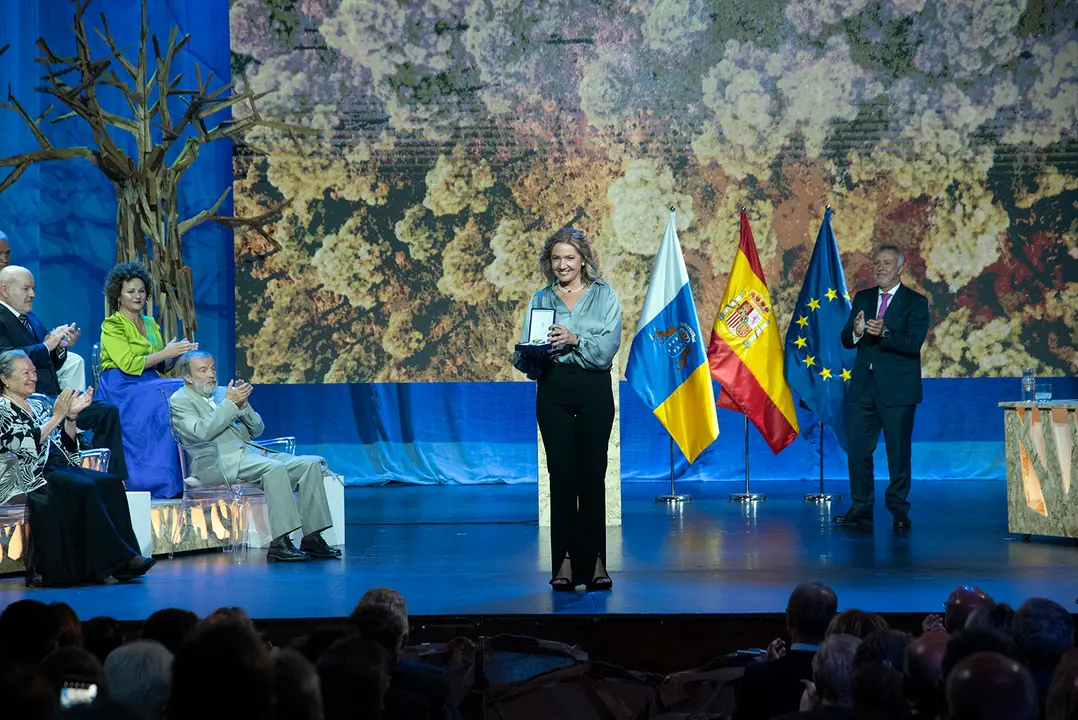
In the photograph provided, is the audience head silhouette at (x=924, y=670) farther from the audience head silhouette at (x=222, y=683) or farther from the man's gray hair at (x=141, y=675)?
the man's gray hair at (x=141, y=675)

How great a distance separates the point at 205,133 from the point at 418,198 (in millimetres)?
2144

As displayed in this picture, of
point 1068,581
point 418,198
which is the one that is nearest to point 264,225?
point 418,198

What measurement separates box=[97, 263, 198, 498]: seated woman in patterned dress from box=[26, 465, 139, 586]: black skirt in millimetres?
917

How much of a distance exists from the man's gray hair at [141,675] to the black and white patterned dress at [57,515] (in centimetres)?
283

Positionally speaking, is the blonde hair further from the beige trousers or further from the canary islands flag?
the canary islands flag

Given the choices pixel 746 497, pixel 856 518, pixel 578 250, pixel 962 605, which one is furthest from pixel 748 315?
pixel 962 605

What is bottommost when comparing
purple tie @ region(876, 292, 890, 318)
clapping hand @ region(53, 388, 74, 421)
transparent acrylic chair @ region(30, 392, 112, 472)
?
transparent acrylic chair @ region(30, 392, 112, 472)

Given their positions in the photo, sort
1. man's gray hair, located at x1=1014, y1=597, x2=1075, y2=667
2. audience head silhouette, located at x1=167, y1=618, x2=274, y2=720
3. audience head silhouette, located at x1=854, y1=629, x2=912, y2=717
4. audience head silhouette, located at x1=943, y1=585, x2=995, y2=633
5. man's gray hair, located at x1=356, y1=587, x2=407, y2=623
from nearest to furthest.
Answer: audience head silhouette, located at x1=167, y1=618, x2=274, y2=720
audience head silhouette, located at x1=854, y1=629, x2=912, y2=717
man's gray hair, located at x1=1014, y1=597, x2=1075, y2=667
man's gray hair, located at x1=356, y1=587, x2=407, y2=623
audience head silhouette, located at x1=943, y1=585, x2=995, y2=633

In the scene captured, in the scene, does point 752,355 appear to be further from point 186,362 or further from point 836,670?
point 836,670

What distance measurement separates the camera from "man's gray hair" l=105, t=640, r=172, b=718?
218 centimetres

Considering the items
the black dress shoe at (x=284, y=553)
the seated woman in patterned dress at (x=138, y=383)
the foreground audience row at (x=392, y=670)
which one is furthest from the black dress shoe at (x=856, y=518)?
the foreground audience row at (x=392, y=670)

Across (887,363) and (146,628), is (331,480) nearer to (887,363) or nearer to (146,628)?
(887,363)

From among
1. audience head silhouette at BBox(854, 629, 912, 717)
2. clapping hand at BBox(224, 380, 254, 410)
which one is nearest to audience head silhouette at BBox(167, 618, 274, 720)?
audience head silhouette at BBox(854, 629, 912, 717)

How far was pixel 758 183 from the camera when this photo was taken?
9648 mm
